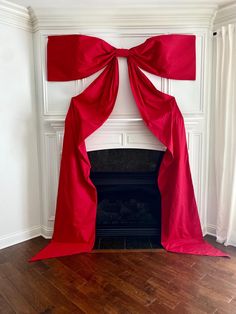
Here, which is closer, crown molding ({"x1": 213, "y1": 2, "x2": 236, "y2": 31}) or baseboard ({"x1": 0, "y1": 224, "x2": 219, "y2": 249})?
crown molding ({"x1": 213, "y1": 2, "x2": 236, "y2": 31})

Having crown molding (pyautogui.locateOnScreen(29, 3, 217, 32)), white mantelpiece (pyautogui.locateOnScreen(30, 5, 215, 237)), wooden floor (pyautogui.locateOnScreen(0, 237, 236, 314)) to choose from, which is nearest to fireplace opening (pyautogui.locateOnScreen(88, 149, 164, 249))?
white mantelpiece (pyautogui.locateOnScreen(30, 5, 215, 237))

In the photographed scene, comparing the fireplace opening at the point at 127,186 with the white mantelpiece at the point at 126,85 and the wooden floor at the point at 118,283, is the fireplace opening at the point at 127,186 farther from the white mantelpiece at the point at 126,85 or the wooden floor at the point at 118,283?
the wooden floor at the point at 118,283

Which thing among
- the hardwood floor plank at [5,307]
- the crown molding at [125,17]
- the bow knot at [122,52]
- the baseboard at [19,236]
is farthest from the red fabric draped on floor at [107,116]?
the hardwood floor plank at [5,307]

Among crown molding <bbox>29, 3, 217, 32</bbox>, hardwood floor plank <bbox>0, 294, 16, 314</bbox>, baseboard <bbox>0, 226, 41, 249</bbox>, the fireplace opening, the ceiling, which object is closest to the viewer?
hardwood floor plank <bbox>0, 294, 16, 314</bbox>

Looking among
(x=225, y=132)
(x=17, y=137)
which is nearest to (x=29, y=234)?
(x=17, y=137)

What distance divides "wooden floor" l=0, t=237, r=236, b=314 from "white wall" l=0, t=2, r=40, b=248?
0.36 meters

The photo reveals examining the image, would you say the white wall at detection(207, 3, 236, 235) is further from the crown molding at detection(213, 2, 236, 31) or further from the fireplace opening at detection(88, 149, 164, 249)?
the fireplace opening at detection(88, 149, 164, 249)

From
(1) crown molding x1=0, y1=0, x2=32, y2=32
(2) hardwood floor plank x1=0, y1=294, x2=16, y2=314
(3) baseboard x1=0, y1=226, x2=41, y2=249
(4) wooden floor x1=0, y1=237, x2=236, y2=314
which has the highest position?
(1) crown molding x1=0, y1=0, x2=32, y2=32

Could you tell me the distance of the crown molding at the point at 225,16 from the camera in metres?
2.42

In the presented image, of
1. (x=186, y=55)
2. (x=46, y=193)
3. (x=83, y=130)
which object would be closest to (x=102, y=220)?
(x=46, y=193)

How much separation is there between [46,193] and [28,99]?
108cm

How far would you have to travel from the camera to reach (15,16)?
248cm

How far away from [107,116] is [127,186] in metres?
0.84

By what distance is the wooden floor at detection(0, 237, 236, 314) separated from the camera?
179 cm
